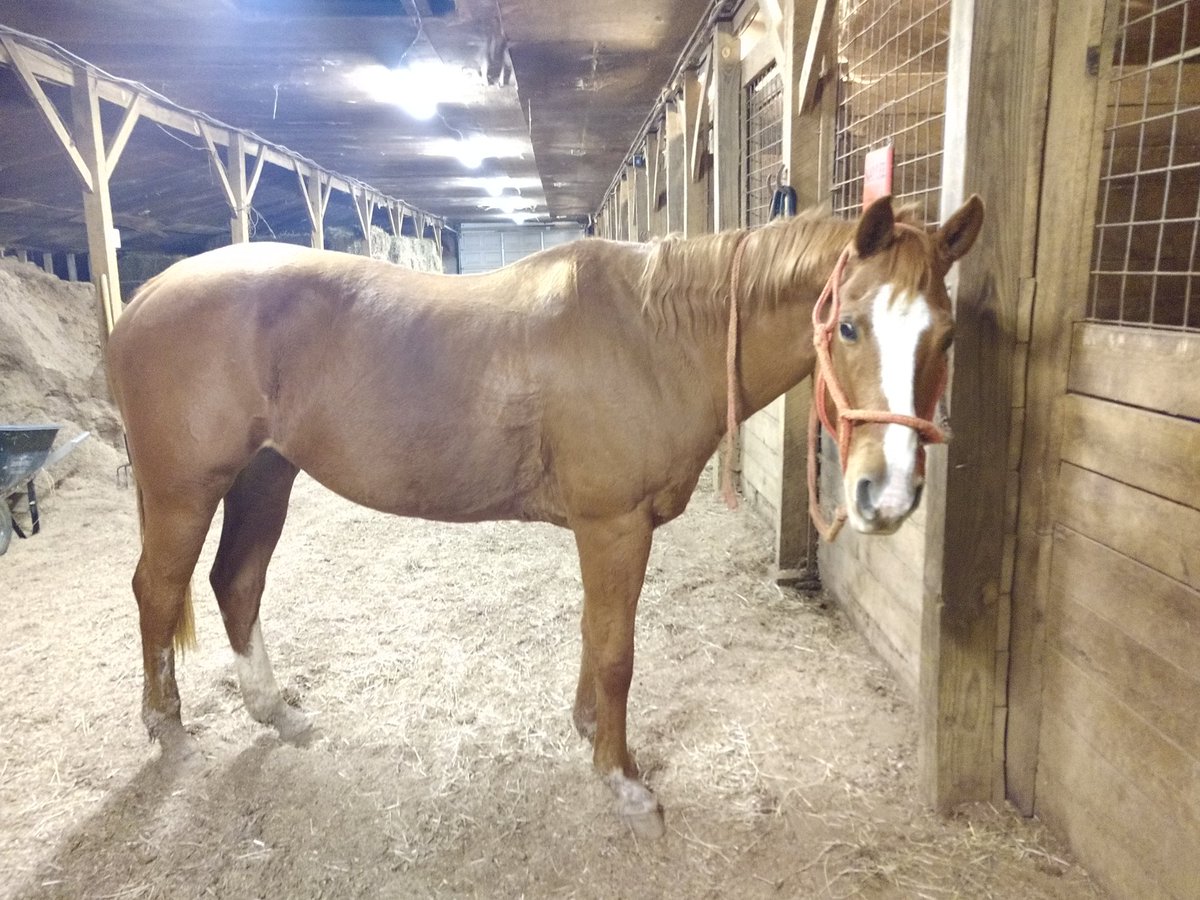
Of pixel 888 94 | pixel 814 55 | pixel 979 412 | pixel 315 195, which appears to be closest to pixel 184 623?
pixel 979 412

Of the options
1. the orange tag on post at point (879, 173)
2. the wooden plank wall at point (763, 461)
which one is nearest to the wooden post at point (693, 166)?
the wooden plank wall at point (763, 461)

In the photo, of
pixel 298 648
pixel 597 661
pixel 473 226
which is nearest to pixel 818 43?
pixel 597 661

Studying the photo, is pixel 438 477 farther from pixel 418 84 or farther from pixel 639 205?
pixel 639 205

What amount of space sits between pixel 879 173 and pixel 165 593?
8.12 feet

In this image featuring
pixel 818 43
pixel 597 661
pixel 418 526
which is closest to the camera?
pixel 597 661

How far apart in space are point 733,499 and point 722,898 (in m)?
0.93

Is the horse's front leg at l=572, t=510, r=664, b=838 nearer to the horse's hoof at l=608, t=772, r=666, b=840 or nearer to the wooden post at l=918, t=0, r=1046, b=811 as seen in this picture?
the horse's hoof at l=608, t=772, r=666, b=840

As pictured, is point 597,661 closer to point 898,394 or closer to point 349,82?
point 898,394

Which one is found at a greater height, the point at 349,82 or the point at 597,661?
the point at 349,82

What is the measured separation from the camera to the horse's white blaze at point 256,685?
2.25 m

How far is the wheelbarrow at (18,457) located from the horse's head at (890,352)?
4219mm

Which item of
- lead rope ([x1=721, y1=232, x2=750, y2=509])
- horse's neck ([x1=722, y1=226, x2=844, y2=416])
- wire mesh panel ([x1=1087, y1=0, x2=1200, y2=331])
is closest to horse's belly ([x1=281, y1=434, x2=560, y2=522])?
lead rope ([x1=721, y1=232, x2=750, y2=509])

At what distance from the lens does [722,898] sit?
161cm

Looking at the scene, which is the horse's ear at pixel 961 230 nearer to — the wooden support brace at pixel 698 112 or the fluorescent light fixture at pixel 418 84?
the wooden support brace at pixel 698 112
